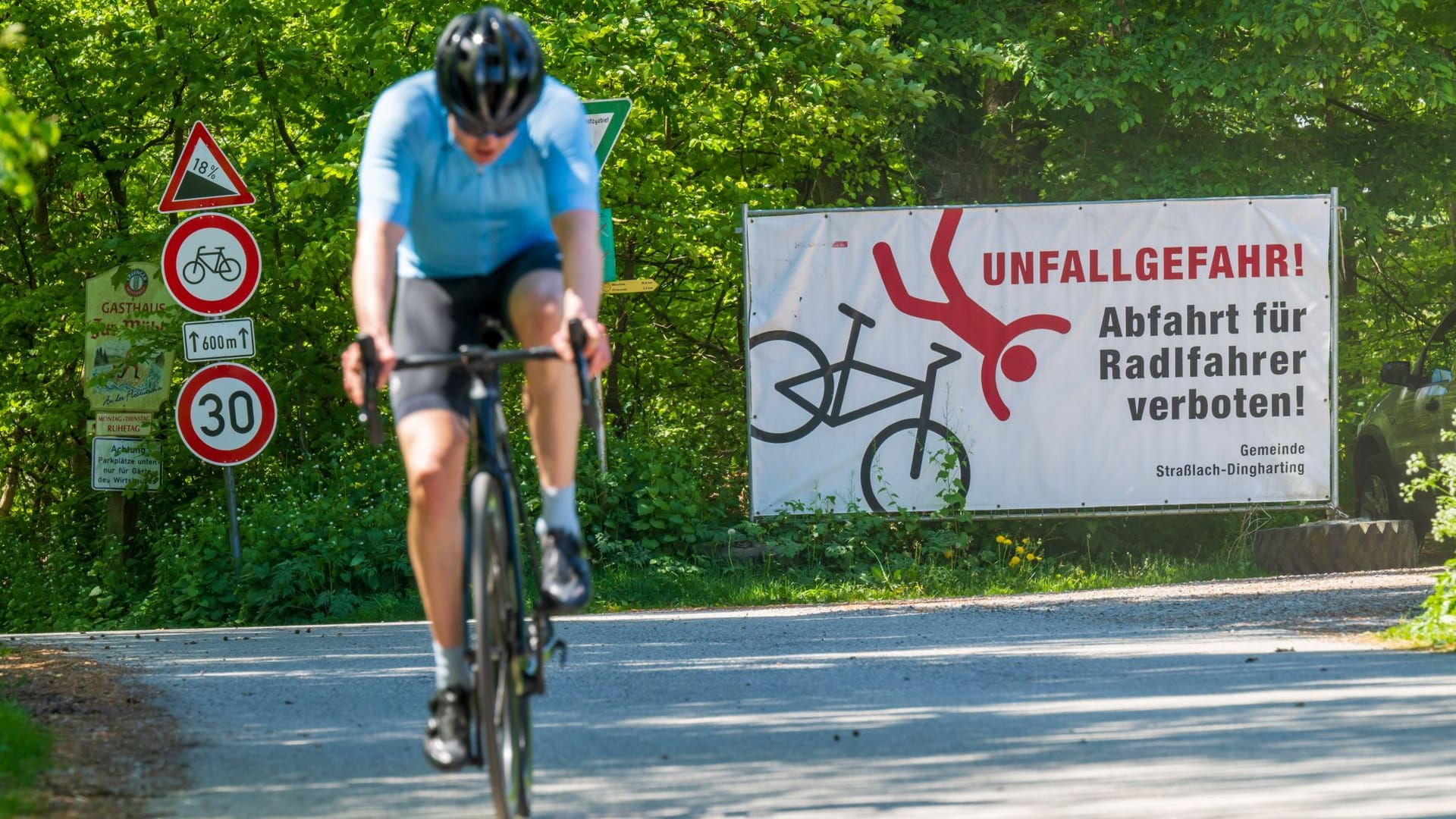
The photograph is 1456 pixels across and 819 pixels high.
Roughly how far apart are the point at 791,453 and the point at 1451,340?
6425 mm

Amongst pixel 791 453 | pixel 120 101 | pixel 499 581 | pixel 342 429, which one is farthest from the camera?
pixel 120 101

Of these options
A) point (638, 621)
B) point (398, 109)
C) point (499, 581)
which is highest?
point (398, 109)

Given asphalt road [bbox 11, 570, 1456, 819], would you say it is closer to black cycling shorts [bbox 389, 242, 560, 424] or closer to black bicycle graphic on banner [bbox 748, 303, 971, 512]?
black cycling shorts [bbox 389, 242, 560, 424]

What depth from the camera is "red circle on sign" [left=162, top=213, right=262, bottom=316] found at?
1196 cm

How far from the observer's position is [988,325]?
13.9 meters

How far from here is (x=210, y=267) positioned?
39.4 ft

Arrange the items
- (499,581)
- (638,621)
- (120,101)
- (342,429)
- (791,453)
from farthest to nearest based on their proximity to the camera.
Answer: (120,101) → (342,429) → (791,453) → (638,621) → (499,581)

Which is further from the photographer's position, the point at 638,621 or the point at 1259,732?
the point at 638,621

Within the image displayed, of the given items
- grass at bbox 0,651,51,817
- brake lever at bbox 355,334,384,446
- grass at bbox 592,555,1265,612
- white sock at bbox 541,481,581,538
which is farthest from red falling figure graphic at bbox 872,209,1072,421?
brake lever at bbox 355,334,384,446

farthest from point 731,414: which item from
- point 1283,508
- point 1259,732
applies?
point 1259,732

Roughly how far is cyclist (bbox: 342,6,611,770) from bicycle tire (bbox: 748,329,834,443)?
934cm

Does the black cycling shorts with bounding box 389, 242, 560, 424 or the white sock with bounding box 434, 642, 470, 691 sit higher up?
the black cycling shorts with bounding box 389, 242, 560, 424

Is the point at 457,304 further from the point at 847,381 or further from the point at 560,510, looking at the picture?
the point at 847,381

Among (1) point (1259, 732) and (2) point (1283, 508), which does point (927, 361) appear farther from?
(1) point (1259, 732)
